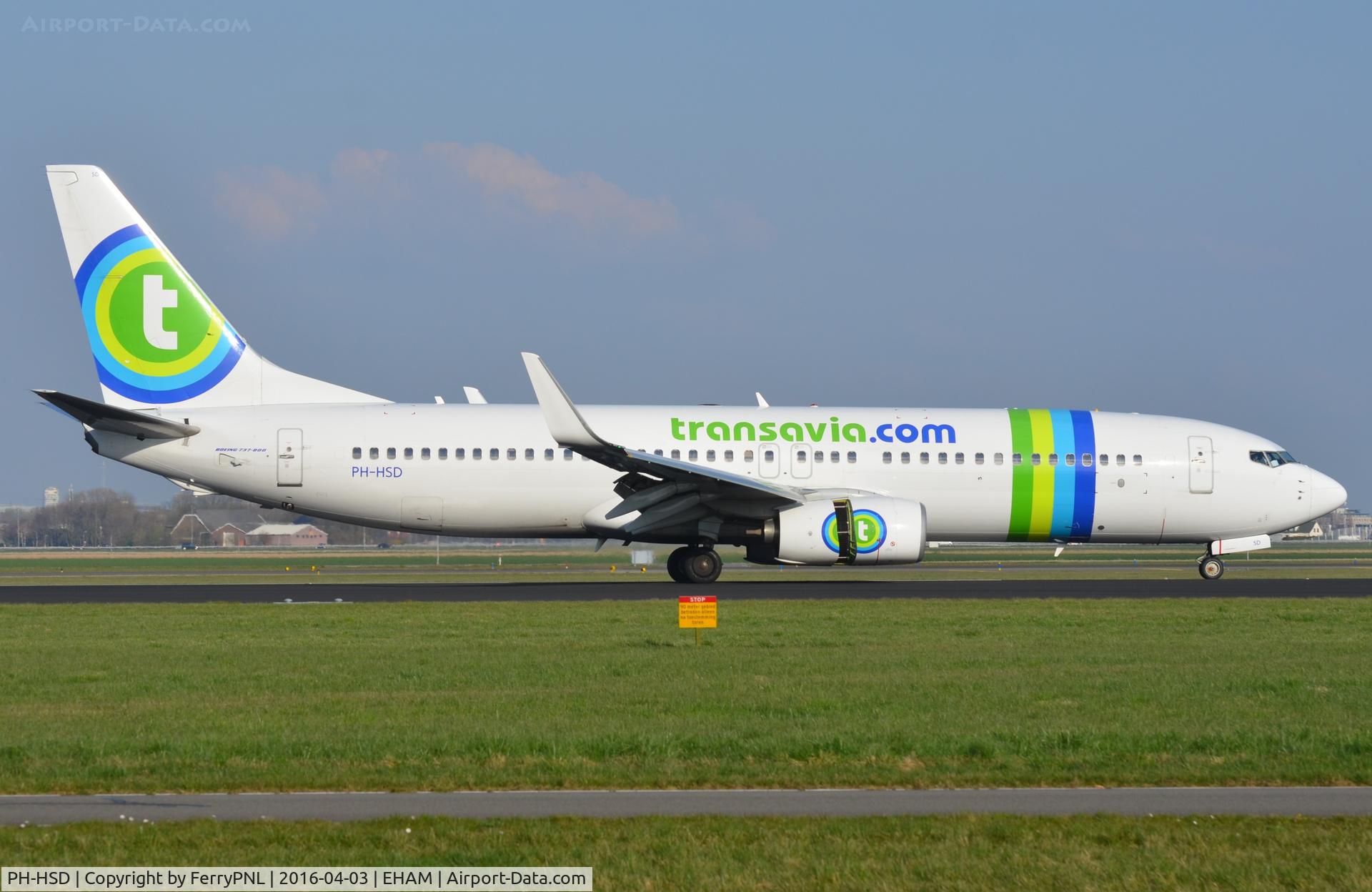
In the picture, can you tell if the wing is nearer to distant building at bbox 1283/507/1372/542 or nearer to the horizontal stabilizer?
the horizontal stabilizer

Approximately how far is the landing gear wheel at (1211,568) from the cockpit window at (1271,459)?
8.38ft

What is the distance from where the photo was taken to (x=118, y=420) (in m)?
29.1

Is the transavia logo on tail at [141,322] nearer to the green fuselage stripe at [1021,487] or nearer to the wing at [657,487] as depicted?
the wing at [657,487]

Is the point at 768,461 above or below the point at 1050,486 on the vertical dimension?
above

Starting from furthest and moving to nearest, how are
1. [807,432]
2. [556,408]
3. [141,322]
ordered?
1. [807,432]
2. [141,322]
3. [556,408]

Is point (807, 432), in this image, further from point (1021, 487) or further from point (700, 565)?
point (1021, 487)

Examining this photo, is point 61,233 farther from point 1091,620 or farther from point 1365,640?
point 1365,640

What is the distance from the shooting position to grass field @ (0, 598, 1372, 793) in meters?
10.2

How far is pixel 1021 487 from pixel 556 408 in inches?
426

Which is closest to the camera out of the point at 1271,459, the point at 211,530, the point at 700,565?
the point at 700,565

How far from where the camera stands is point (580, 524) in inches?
1225

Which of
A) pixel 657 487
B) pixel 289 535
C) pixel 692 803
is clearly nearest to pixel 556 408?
pixel 657 487

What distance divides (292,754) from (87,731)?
2317 mm

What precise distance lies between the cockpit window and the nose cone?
2.23 ft
